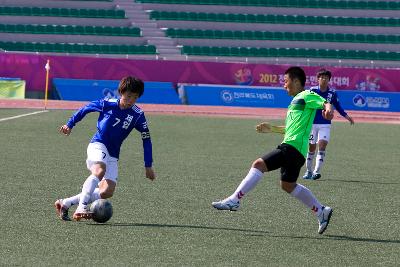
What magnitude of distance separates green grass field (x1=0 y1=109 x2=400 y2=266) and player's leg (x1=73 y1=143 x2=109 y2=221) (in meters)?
0.17

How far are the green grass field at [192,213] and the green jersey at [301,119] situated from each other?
3.27 feet

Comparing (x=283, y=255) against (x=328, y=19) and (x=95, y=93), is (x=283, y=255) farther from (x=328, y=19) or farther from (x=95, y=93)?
(x=328, y=19)

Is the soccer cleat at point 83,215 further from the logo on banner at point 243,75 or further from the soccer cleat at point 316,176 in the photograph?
the logo on banner at point 243,75

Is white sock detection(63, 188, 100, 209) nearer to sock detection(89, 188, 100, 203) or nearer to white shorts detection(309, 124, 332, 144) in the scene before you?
sock detection(89, 188, 100, 203)

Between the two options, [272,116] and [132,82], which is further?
[272,116]

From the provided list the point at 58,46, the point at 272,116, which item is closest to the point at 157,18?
the point at 58,46

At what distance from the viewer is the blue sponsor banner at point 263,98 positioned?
47.2 metres

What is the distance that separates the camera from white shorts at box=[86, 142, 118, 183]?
36.6 ft

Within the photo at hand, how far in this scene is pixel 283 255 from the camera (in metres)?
9.31

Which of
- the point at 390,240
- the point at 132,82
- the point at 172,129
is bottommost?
the point at 172,129

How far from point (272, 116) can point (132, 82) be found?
102ft

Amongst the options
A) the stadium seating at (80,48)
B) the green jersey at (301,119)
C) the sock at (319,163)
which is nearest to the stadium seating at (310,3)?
the stadium seating at (80,48)

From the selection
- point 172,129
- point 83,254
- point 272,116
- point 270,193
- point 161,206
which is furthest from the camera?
point 272,116

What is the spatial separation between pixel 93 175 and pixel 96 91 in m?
36.3
